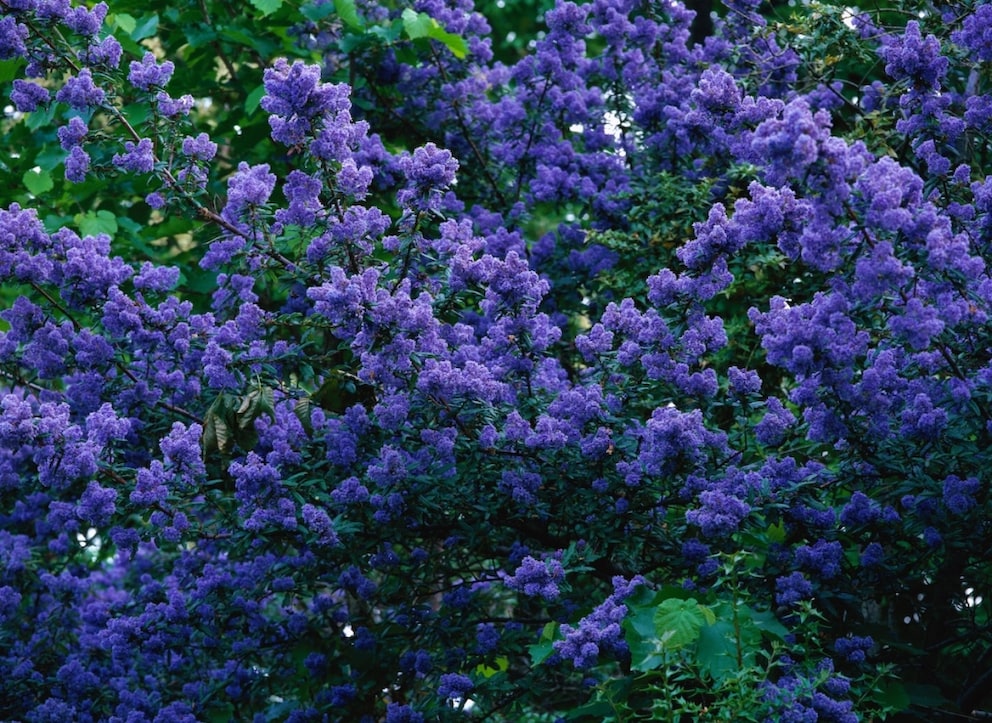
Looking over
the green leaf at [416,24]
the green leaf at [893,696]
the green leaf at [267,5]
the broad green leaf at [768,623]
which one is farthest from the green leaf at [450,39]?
the green leaf at [893,696]

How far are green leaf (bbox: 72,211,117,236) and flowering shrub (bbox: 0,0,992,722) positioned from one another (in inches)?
9.6

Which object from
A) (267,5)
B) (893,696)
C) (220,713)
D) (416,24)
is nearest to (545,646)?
(893,696)

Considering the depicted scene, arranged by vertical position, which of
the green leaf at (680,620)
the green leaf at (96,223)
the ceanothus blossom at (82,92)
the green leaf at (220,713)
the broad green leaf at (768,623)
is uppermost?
the green leaf at (96,223)

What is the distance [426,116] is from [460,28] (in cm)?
56

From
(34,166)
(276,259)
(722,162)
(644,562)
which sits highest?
(34,166)

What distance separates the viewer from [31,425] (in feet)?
13.0

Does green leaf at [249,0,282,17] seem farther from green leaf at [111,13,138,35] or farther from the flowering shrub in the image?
green leaf at [111,13,138,35]

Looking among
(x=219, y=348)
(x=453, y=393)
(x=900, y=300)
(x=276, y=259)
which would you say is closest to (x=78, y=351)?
(x=219, y=348)

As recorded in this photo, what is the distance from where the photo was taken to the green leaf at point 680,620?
342 cm

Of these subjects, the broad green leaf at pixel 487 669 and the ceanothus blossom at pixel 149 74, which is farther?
the broad green leaf at pixel 487 669

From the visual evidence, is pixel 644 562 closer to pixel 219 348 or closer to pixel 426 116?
pixel 219 348

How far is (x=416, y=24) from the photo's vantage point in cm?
549

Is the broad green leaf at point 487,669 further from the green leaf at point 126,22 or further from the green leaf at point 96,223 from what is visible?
the green leaf at point 126,22

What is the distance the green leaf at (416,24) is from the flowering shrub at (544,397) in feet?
0.59
